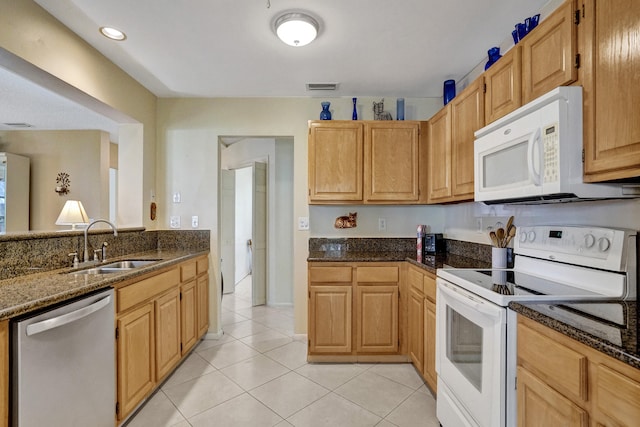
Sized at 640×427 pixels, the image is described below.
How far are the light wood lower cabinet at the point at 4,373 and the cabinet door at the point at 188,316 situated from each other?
1.38 meters

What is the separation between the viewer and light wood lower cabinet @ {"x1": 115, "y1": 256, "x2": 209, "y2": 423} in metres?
1.73

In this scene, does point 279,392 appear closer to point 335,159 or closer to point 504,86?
point 335,159

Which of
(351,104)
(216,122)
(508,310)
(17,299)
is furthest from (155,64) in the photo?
(508,310)

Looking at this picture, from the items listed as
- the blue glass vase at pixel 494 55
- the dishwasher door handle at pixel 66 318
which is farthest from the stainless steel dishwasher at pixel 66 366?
the blue glass vase at pixel 494 55

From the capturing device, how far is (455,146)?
7.41 feet

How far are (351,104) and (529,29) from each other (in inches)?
65.7

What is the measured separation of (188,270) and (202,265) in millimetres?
311

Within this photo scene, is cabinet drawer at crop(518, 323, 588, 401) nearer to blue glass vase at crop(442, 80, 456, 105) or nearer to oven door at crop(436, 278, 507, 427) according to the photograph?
oven door at crop(436, 278, 507, 427)

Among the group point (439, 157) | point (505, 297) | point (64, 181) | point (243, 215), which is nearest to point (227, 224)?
point (243, 215)

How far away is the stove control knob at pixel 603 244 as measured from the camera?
1.23m

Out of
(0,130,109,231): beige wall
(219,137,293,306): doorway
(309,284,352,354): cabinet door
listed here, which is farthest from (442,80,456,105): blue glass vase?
(0,130,109,231): beige wall

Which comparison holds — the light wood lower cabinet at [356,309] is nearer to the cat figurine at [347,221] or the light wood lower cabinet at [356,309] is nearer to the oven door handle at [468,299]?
the cat figurine at [347,221]

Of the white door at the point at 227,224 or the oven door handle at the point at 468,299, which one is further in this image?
the white door at the point at 227,224

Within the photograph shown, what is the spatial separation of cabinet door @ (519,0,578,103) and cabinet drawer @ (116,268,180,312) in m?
2.38
